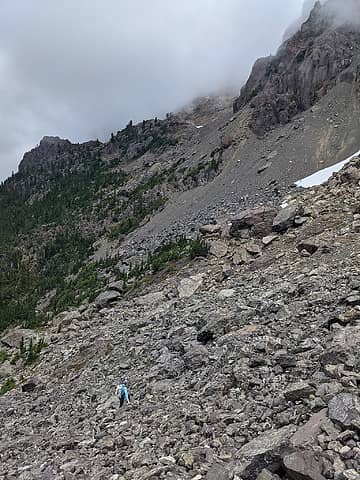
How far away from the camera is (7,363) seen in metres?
28.5

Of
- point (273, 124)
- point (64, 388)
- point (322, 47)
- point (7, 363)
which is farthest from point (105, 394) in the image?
point (322, 47)

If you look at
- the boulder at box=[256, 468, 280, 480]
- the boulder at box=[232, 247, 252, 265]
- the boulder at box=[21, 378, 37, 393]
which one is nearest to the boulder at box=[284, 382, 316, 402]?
the boulder at box=[256, 468, 280, 480]

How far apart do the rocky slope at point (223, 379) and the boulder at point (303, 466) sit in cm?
2

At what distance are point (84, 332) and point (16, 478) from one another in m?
15.7

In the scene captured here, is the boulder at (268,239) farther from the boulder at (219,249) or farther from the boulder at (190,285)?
the boulder at (190,285)

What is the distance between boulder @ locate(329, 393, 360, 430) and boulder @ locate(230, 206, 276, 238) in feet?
66.7

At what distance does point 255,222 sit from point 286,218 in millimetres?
2912

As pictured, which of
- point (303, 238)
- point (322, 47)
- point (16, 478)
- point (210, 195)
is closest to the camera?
point (16, 478)

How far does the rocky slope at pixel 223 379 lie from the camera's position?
7.49m

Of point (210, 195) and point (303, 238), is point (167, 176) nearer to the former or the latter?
point (210, 195)

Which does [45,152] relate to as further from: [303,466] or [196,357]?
[303,466]

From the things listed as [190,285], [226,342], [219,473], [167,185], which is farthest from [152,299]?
[167,185]

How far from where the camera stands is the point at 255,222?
29172 mm

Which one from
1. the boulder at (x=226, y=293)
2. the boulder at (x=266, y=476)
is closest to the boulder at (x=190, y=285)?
the boulder at (x=226, y=293)
